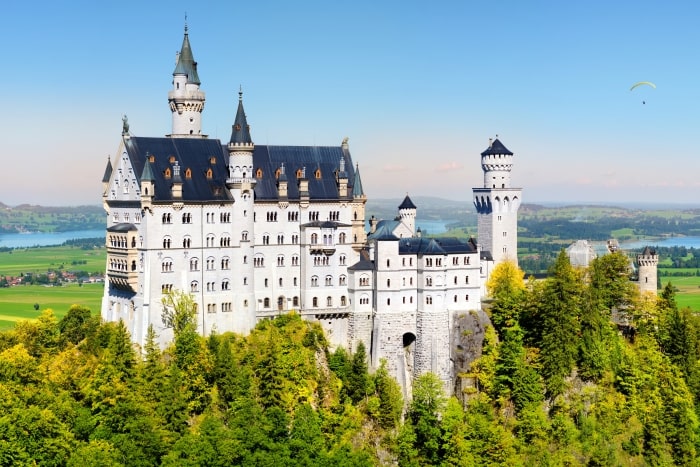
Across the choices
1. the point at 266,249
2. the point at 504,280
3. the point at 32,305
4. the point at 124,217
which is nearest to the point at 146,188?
the point at 124,217

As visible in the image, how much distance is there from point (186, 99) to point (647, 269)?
161 feet

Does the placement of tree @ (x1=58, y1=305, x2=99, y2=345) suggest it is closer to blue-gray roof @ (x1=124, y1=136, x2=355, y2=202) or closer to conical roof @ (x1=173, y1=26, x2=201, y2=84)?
blue-gray roof @ (x1=124, y1=136, x2=355, y2=202)

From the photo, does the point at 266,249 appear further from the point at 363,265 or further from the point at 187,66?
the point at 187,66

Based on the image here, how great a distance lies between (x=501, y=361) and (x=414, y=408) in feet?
31.8

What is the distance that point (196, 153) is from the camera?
302 ft

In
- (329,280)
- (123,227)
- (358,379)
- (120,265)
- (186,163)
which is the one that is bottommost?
(358,379)

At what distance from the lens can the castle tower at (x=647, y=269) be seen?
105 metres

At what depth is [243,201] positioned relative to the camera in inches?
3600

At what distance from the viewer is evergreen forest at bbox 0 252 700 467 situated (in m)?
80.0

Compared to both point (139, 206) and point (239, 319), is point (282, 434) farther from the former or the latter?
point (139, 206)

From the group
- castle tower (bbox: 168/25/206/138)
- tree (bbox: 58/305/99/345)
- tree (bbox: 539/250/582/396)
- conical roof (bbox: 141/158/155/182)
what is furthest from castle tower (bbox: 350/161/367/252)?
tree (bbox: 58/305/99/345)

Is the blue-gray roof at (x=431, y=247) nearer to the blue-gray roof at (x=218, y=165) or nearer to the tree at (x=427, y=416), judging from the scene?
the blue-gray roof at (x=218, y=165)

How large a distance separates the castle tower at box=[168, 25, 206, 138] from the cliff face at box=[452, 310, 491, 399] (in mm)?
30049

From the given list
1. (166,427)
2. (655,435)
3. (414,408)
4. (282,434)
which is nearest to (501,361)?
(414,408)
